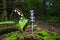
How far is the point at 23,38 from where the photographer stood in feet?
11.7

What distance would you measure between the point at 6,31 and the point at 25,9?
4.14m

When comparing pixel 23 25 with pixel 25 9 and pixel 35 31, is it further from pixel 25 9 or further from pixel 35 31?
pixel 25 9

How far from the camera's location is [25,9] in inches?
312

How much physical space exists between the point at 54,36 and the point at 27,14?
4.19 meters

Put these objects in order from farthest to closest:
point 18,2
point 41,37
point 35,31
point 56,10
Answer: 1. point 56,10
2. point 18,2
3. point 35,31
4. point 41,37

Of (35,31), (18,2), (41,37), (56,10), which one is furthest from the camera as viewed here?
(56,10)

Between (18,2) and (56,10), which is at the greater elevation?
(18,2)

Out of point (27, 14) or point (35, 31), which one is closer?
point (35, 31)

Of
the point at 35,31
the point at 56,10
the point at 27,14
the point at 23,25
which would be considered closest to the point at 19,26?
the point at 23,25

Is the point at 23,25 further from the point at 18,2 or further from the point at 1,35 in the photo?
the point at 18,2

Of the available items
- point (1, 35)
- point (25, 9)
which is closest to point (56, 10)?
point (25, 9)

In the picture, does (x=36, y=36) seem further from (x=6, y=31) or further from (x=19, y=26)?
(x=6, y=31)

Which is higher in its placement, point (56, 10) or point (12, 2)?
point (12, 2)

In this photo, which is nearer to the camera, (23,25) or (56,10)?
(23,25)
